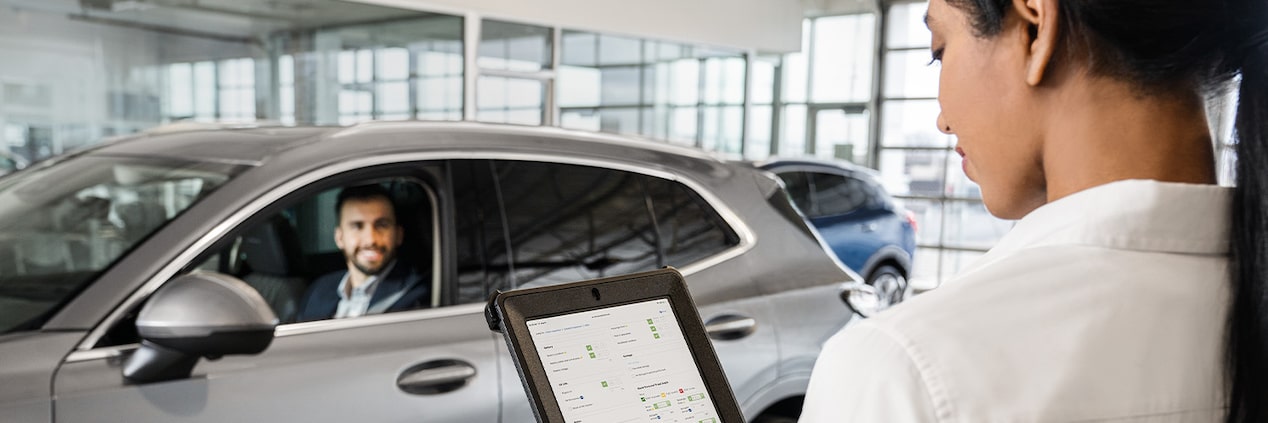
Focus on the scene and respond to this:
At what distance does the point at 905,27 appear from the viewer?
570 inches

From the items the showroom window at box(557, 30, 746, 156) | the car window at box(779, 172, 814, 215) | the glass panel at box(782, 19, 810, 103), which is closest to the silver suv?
the car window at box(779, 172, 814, 215)

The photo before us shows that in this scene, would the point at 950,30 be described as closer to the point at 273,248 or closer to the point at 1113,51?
the point at 1113,51

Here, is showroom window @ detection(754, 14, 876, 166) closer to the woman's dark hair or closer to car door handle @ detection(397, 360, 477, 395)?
car door handle @ detection(397, 360, 477, 395)

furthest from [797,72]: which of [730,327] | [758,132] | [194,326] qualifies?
[194,326]

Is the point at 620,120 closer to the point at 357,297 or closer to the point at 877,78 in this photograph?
the point at 877,78

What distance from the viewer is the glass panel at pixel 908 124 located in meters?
14.5

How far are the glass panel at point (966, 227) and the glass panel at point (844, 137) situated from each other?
4.53 ft

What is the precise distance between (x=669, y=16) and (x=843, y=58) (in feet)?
14.3

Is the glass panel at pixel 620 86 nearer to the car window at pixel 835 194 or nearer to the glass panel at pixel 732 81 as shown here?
the glass panel at pixel 732 81

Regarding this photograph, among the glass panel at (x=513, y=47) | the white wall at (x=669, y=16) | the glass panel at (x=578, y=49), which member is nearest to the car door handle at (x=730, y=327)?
the white wall at (x=669, y=16)

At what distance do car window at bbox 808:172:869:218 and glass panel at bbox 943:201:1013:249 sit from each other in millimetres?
6176

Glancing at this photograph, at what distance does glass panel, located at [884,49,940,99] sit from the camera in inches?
566

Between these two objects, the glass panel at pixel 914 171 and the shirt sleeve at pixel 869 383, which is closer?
the shirt sleeve at pixel 869 383

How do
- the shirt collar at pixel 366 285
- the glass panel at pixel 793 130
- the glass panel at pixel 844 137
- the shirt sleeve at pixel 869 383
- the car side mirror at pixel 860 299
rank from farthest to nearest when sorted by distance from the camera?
the glass panel at pixel 844 137 → the glass panel at pixel 793 130 → the car side mirror at pixel 860 299 → the shirt collar at pixel 366 285 → the shirt sleeve at pixel 869 383
